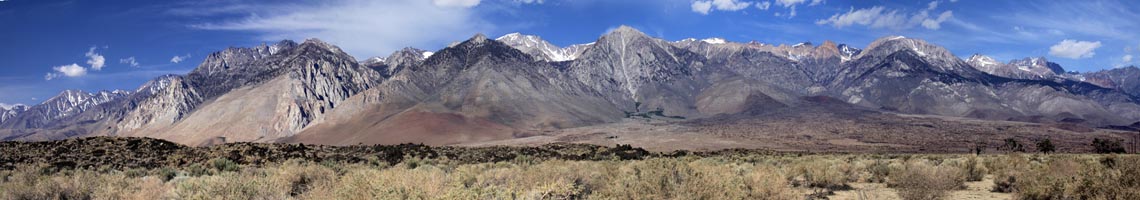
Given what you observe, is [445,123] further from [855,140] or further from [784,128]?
[855,140]

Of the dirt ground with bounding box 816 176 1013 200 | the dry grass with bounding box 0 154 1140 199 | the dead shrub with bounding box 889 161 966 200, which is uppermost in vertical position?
the dry grass with bounding box 0 154 1140 199

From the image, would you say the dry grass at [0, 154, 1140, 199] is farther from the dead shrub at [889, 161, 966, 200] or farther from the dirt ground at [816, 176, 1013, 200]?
the dirt ground at [816, 176, 1013, 200]

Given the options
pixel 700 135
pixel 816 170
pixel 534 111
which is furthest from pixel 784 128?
pixel 816 170

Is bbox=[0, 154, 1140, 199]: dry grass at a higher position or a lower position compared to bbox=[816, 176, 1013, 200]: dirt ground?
higher

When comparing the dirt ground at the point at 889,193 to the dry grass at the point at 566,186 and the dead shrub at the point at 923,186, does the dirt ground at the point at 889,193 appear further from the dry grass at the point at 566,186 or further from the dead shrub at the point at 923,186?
the dead shrub at the point at 923,186

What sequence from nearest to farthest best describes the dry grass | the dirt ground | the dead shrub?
the dry grass, the dead shrub, the dirt ground

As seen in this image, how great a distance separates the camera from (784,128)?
155 meters

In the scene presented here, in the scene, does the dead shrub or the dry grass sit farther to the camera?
the dead shrub

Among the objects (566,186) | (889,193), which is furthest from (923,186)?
(566,186)

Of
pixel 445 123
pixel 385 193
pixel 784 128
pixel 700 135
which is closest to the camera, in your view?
pixel 385 193

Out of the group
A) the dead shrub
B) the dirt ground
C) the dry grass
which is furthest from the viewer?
the dirt ground

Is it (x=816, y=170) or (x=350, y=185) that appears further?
(x=816, y=170)

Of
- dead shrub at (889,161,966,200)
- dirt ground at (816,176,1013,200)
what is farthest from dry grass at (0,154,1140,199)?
dirt ground at (816,176,1013,200)

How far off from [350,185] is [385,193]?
1495 millimetres
